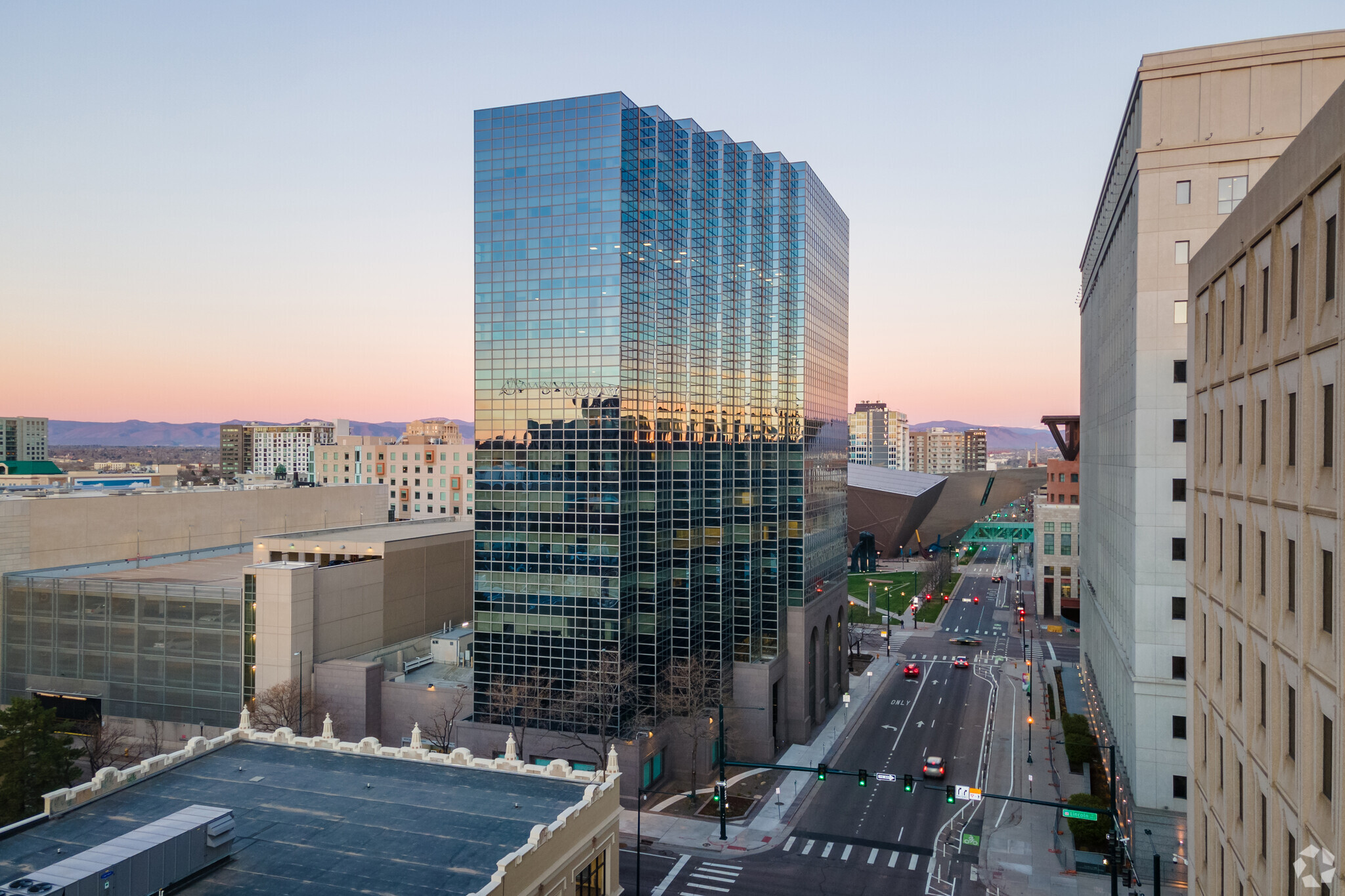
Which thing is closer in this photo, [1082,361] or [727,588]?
[727,588]

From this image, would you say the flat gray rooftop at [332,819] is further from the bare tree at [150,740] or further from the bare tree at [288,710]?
the bare tree at [150,740]

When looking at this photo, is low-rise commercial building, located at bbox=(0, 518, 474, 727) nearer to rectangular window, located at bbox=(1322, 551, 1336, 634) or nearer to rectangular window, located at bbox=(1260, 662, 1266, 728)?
rectangular window, located at bbox=(1260, 662, 1266, 728)

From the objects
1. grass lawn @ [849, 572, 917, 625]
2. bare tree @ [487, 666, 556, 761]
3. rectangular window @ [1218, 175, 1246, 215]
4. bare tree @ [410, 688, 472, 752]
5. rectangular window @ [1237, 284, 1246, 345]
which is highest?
rectangular window @ [1218, 175, 1246, 215]

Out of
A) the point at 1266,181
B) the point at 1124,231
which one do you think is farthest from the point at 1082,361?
the point at 1266,181

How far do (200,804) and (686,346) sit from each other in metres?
43.8

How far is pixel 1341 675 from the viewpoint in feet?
46.9

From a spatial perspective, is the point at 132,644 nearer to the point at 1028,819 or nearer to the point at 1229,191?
the point at 1028,819

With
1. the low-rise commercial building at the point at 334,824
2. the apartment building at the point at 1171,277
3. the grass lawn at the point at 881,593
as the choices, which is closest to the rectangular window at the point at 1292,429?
the low-rise commercial building at the point at 334,824

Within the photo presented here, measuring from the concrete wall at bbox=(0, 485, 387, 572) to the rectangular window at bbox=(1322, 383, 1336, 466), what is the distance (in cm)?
9267

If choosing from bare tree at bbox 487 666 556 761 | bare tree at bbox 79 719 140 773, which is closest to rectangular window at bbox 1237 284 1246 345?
bare tree at bbox 487 666 556 761

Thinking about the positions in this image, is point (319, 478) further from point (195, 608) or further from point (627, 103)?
point (627, 103)

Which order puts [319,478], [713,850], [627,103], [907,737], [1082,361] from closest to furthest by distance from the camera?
[713,850] < [627,103] < [907,737] < [1082,361] < [319,478]

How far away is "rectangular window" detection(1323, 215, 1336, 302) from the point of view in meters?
15.2

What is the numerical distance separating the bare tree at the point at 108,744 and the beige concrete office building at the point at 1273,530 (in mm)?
62687
